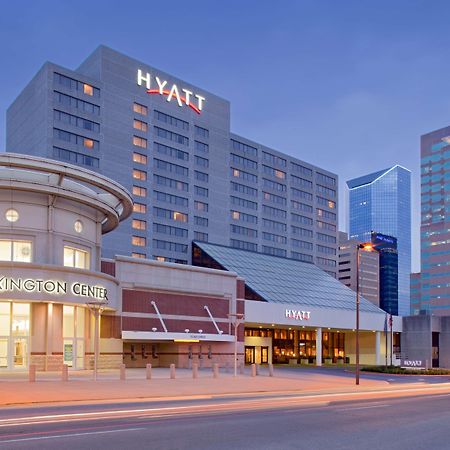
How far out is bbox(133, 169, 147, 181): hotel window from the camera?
4012 inches

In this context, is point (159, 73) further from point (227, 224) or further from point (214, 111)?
point (227, 224)

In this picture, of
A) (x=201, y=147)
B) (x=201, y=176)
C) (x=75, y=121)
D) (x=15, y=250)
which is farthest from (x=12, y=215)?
(x=201, y=147)

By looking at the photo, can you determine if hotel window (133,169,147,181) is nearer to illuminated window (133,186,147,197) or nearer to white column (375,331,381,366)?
illuminated window (133,186,147,197)

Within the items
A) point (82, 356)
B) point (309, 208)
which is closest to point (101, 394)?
point (82, 356)

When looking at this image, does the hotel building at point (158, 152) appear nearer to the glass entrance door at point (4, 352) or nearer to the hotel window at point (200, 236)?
the hotel window at point (200, 236)

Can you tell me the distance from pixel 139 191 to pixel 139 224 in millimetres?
5488

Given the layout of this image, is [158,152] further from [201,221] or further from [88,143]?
[201,221]

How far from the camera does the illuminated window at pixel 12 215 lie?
44094mm

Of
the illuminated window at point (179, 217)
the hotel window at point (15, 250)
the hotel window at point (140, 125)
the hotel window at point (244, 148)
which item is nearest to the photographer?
the hotel window at point (15, 250)

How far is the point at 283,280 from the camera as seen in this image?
7962 cm

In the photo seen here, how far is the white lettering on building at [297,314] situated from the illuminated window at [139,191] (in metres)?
40.5

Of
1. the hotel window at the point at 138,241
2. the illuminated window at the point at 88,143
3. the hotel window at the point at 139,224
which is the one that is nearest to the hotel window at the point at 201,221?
the hotel window at the point at 139,224

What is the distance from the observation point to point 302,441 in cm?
1495

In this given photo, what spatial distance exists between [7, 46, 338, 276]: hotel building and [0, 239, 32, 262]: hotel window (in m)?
49.3
